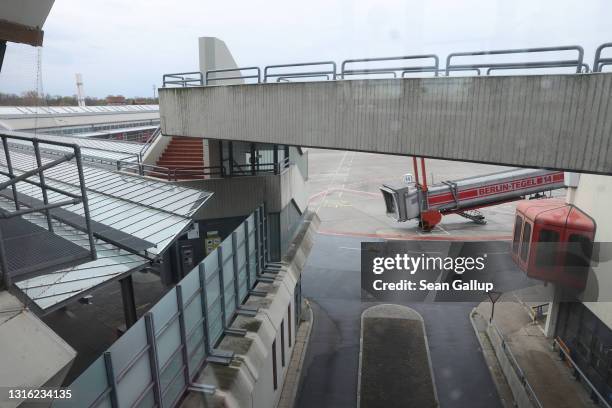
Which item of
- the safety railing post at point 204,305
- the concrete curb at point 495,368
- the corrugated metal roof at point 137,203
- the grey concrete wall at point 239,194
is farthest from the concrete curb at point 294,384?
the corrugated metal roof at point 137,203

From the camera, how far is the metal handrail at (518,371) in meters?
10.0

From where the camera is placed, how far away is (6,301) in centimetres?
404

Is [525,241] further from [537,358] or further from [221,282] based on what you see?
[221,282]

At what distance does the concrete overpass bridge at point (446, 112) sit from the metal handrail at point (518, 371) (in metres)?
7.23

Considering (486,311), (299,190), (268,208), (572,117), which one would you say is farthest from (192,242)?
(486,311)

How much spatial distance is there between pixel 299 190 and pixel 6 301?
1171 cm

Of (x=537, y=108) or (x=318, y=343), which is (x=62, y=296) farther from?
(x=318, y=343)

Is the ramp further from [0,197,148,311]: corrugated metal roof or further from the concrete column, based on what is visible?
[0,197,148,311]: corrugated metal roof

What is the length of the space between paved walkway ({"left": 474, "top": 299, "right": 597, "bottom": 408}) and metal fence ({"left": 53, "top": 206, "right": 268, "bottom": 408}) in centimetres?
844

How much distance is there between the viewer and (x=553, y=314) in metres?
12.9

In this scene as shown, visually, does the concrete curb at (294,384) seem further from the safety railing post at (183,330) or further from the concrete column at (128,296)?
the concrete column at (128,296)

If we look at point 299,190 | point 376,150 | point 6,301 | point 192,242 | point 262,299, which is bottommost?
point 262,299

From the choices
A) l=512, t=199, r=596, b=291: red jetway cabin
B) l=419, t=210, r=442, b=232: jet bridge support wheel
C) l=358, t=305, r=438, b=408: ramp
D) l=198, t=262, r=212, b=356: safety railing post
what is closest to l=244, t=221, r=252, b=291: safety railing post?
l=198, t=262, r=212, b=356: safety railing post

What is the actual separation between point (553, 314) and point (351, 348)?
663 centimetres
